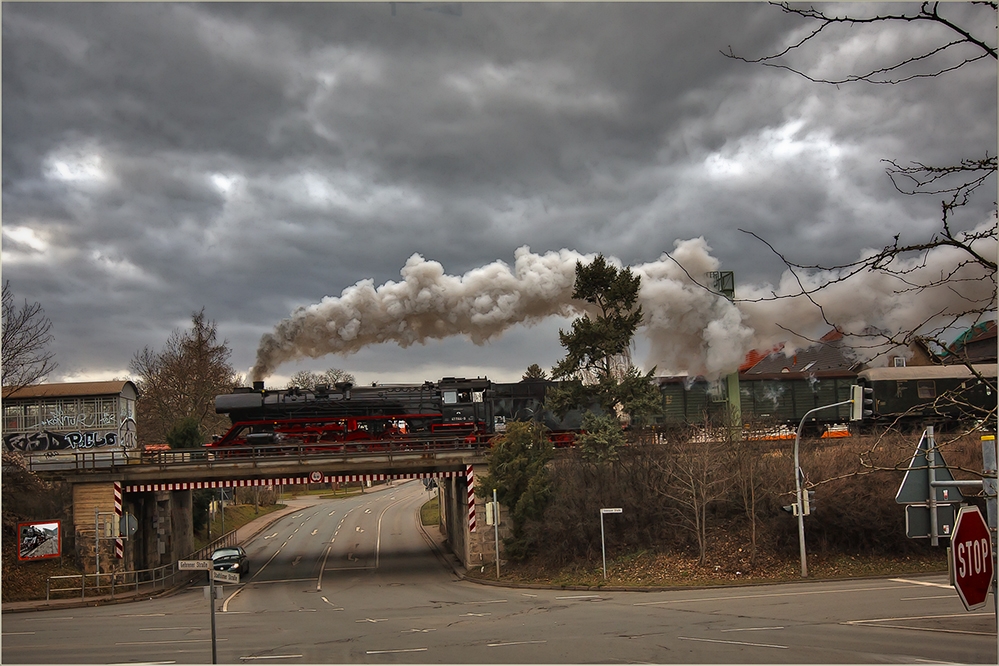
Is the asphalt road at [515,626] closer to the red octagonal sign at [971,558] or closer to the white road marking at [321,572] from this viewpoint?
the white road marking at [321,572]

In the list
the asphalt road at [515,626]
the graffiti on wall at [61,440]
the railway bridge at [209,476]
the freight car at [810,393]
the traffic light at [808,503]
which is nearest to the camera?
the asphalt road at [515,626]

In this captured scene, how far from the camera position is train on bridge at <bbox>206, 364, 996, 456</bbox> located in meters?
32.5

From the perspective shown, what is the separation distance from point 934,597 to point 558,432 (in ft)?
58.0

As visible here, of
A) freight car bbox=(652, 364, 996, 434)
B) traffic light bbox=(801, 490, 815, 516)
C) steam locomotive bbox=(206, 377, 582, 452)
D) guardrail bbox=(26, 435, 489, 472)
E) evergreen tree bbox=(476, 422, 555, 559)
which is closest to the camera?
traffic light bbox=(801, 490, 815, 516)

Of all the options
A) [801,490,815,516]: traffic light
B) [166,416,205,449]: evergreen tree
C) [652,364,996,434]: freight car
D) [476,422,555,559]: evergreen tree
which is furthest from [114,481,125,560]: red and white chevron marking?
[801,490,815,516]: traffic light

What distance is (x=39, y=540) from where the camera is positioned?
28.4m

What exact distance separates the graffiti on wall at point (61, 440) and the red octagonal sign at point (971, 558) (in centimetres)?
4282

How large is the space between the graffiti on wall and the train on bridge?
10635 mm

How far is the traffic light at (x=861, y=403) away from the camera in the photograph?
14070 mm

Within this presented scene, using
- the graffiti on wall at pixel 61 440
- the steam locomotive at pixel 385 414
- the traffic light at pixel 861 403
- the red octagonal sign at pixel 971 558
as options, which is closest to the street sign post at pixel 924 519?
the red octagonal sign at pixel 971 558

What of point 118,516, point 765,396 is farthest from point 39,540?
point 765,396

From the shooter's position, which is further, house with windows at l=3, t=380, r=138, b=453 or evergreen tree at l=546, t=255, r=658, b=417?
house with windows at l=3, t=380, r=138, b=453

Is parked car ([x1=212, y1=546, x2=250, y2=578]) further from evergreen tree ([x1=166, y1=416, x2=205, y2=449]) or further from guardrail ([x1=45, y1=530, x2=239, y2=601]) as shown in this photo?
evergreen tree ([x1=166, y1=416, x2=205, y2=449])

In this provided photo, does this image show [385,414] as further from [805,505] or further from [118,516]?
[805,505]
